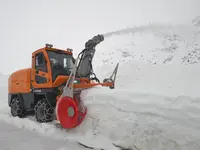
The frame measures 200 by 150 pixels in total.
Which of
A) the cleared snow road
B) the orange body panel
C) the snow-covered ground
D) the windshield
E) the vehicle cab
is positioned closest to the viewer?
the snow-covered ground

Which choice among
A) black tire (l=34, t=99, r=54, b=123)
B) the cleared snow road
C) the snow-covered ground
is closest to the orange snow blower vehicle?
black tire (l=34, t=99, r=54, b=123)

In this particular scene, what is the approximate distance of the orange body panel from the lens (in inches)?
216

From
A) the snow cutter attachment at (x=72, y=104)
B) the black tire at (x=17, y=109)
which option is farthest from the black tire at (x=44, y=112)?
the black tire at (x=17, y=109)

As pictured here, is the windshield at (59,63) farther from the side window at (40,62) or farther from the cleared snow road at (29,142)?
the cleared snow road at (29,142)

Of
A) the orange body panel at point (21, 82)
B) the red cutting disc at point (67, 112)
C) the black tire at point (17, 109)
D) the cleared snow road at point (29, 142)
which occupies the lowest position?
the cleared snow road at point (29, 142)

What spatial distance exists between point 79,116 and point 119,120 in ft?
3.29

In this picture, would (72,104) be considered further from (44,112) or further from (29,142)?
(44,112)

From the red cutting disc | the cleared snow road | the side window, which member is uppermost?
the side window

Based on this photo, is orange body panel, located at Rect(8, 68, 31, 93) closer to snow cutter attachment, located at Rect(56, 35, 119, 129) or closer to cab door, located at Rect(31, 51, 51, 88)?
cab door, located at Rect(31, 51, 51, 88)

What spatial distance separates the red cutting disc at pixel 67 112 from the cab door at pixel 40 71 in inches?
45.4

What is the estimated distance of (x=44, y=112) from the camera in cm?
463

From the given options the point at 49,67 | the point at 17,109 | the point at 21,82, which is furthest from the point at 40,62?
the point at 17,109

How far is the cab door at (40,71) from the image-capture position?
4.85m

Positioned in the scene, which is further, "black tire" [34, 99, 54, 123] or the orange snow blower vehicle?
"black tire" [34, 99, 54, 123]
